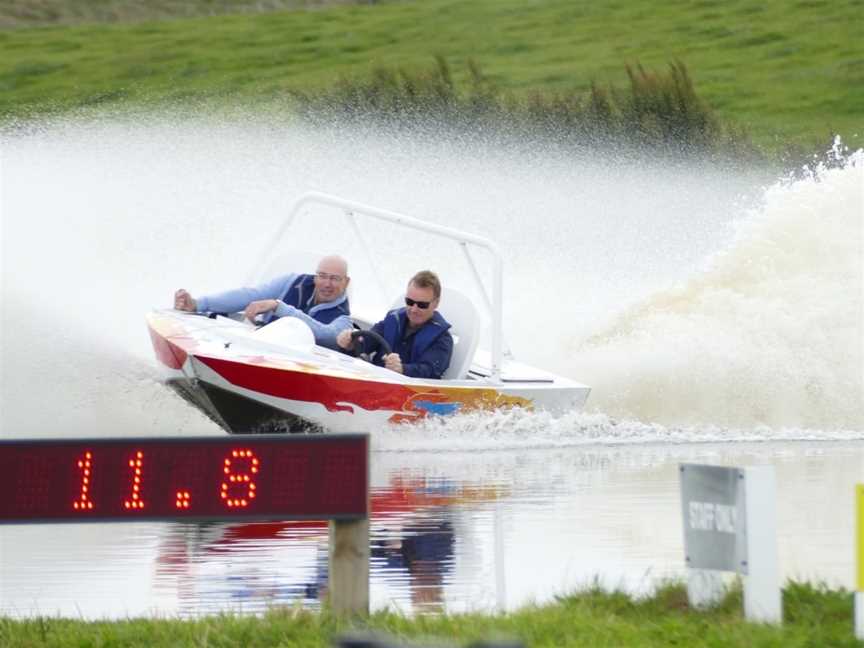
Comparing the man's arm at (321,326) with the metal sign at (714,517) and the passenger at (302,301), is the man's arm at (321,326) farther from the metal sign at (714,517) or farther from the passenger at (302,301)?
the metal sign at (714,517)

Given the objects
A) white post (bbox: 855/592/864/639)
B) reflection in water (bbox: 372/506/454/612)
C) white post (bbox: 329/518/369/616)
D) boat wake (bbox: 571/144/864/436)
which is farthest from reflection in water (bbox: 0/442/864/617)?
boat wake (bbox: 571/144/864/436)

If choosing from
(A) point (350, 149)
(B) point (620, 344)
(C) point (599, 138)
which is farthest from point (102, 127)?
(B) point (620, 344)

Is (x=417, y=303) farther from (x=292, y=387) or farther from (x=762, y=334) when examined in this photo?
(x=762, y=334)

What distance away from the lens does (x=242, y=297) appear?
1831cm

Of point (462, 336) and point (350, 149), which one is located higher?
point (350, 149)

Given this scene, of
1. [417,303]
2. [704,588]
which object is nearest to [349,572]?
[704,588]

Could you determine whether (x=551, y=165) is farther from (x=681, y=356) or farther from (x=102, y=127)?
(x=681, y=356)

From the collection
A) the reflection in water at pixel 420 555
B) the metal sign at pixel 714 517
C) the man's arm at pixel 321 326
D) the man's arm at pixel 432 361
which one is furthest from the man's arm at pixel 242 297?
the metal sign at pixel 714 517

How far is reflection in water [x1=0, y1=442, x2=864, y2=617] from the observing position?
905cm

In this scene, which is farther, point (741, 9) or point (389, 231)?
point (741, 9)

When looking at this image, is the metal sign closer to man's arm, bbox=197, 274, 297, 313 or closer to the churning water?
the churning water

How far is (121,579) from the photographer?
32.0 ft

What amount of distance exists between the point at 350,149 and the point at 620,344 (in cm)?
3665

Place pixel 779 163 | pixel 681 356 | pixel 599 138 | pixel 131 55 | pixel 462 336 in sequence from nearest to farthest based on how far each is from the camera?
pixel 462 336 → pixel 681 356 → pixel 599 138 → pixel 779 163 → pixel 131 55
